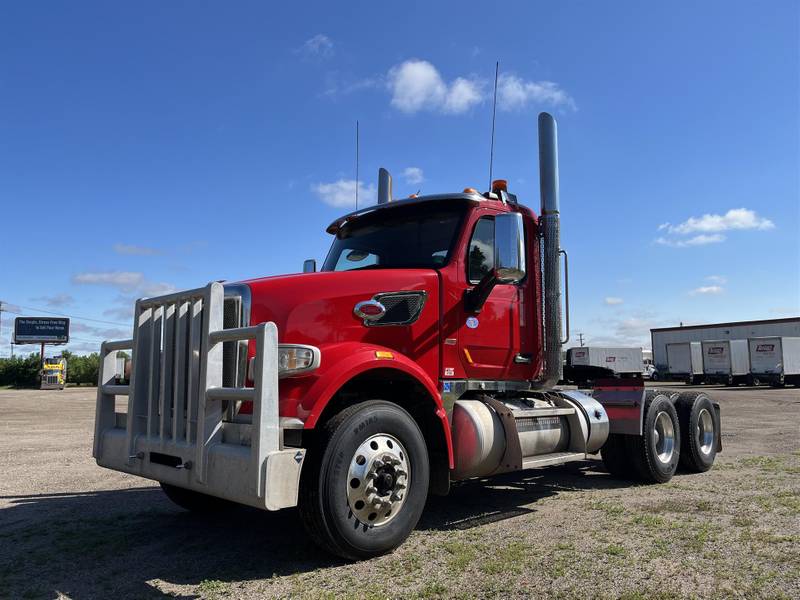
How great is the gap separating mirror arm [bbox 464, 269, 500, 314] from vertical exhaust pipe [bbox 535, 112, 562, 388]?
3.95ft

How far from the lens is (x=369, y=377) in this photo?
14.9ft

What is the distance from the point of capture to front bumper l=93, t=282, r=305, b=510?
11.7 feet

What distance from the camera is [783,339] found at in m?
37.1

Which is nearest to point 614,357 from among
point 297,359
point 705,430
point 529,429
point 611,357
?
point 611,357

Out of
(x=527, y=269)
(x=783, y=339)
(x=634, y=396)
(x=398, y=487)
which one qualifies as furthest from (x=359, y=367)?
(x=783, y=339)

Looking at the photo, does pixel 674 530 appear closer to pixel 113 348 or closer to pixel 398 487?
pixel 398 487

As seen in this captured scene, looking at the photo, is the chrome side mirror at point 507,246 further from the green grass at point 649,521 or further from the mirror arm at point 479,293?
the green grass at point 649,521

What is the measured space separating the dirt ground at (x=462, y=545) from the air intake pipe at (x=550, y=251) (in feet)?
4.60

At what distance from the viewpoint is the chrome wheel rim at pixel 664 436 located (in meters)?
7.56

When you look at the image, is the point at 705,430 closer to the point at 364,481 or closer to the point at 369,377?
the point at 369,377

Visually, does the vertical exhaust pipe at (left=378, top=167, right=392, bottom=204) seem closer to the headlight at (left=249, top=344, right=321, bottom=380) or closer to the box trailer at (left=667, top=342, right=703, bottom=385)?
the headlight at (left=249, top=344, right=321, bottom=380)

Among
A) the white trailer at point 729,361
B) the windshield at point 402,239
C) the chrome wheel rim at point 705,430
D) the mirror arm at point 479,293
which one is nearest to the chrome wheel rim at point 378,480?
the mirror arm at point 479,293

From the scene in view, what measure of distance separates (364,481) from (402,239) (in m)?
2.38

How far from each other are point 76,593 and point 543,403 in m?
4.40
